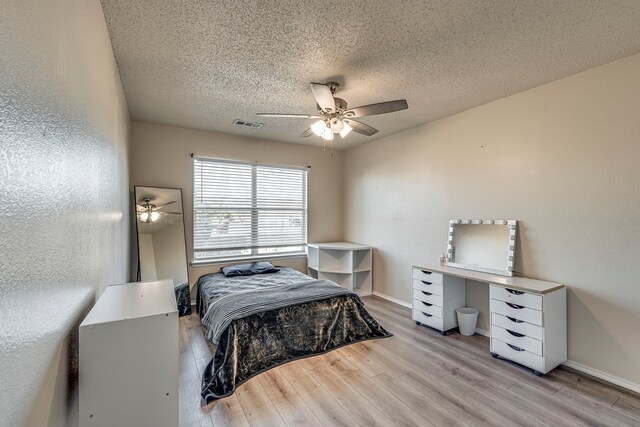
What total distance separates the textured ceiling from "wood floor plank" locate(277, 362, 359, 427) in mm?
2688

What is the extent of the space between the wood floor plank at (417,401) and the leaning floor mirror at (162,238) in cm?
287

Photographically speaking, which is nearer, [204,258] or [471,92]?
[471,92]

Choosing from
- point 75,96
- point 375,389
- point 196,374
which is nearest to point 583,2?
point 75,96

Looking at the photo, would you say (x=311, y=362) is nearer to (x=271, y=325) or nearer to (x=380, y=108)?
(x=271, y=325)

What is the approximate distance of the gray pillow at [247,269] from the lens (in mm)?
4048

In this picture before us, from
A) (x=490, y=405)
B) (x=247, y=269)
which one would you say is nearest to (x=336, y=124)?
(x=247, y=269)

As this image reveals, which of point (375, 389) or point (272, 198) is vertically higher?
point (272, 198)

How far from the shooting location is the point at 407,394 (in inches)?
87.5

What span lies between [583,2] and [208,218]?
4491 millimetres

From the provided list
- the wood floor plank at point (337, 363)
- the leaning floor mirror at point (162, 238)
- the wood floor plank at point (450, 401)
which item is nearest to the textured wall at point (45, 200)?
the wood floor plank at point (337, 363)

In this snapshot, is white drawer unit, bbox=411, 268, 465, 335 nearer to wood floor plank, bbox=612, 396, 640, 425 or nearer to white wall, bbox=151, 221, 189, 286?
wood floor plank, bbox=612, 396, 640, 425

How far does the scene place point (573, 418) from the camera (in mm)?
1961

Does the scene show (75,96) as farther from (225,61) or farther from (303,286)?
(303,286)

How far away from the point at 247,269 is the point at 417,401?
9.05 ft
